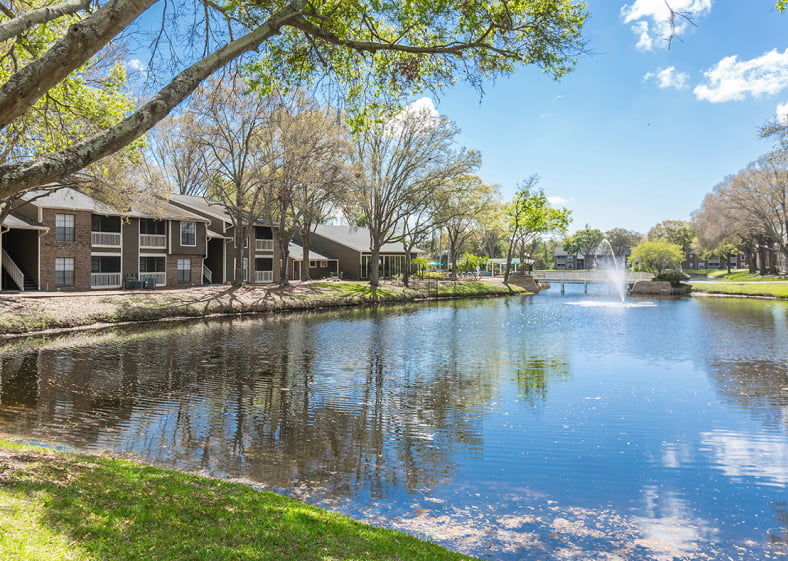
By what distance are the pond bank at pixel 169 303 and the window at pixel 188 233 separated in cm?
569

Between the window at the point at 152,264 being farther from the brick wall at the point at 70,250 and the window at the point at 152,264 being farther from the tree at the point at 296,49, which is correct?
the tree at the point at 296,49

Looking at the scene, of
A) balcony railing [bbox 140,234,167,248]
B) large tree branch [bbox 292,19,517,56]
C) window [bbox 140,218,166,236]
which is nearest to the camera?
large tree branch [bbox 292,19,517,56]

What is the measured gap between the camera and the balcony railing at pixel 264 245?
48.9 meters

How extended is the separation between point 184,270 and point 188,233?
2.92 metres

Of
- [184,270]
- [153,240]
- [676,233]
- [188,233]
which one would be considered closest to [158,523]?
[153,240]

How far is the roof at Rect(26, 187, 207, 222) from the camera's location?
3059 cm

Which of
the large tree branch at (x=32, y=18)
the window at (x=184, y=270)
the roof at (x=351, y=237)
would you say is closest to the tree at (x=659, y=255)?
the roof at (x=351, y=237)

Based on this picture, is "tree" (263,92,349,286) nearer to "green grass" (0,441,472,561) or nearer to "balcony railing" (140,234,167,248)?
"balcony railing" (140,234,167,248)

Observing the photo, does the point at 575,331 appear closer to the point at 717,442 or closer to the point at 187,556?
the point at 717,442

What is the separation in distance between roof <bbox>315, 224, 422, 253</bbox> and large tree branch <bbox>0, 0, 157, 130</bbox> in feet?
171

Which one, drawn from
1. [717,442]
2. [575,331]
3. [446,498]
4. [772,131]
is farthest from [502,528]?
[772,131]

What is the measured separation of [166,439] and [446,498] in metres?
5.33

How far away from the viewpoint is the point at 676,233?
120 meters

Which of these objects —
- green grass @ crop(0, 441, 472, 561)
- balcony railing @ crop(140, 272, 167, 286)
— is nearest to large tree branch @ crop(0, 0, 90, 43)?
green grass @ crop(0, 441, 472, 561)
